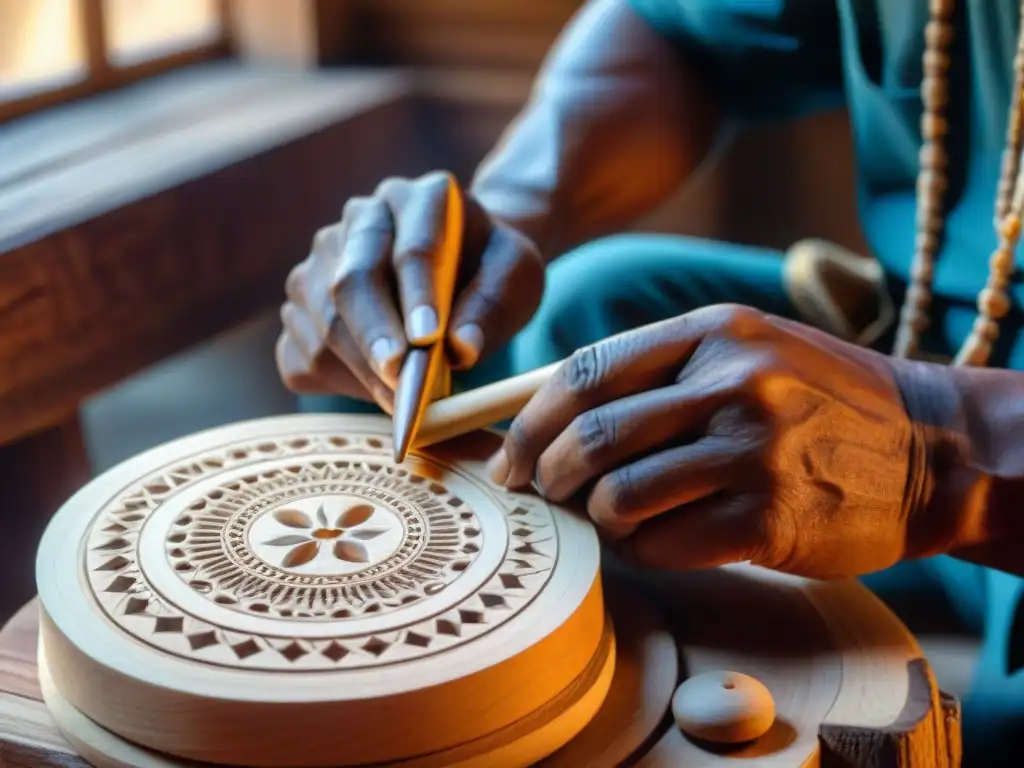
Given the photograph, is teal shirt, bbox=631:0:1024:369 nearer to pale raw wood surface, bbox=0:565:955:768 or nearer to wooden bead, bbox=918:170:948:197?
wooden bead, bbox=918:170:948:197

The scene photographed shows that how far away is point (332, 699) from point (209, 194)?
78 cm

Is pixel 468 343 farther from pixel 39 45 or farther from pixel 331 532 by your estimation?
pixel 39 45

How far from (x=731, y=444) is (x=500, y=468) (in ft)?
0.50

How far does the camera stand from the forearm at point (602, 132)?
112cm

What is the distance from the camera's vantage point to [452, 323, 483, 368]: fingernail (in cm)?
78

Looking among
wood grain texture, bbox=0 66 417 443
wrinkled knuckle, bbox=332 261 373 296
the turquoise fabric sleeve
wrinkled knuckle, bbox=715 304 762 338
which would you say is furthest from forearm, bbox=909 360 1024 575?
wood grain texture, bbox=0 66 417 443

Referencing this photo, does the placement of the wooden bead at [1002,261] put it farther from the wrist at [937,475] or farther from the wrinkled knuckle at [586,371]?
the wrinkled knuckle at [586,371]

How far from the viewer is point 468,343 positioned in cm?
78

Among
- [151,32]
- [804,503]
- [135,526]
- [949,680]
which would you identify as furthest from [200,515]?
[151,32]

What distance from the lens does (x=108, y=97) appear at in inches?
57.1

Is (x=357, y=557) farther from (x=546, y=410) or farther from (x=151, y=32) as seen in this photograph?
(x=151, y=32)

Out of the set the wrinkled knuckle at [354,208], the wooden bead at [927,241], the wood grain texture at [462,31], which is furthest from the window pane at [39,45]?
the wooden bead at [927,241]

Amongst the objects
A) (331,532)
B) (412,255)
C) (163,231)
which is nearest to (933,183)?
(412,255)

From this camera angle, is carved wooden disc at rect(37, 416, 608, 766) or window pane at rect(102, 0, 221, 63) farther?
window pane at rect(102, 0, 221, 63)
